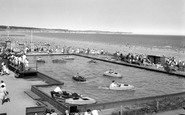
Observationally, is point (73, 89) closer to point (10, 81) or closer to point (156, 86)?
point (10, 81)

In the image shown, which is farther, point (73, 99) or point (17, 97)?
point (17, 97)

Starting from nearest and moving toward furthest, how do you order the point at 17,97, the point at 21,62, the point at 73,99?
1. the point at 73,99
2. the point at 17,97
3. the point at 21,62

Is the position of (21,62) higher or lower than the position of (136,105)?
higher

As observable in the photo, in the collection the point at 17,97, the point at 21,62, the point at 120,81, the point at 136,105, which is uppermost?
the point at 21,62

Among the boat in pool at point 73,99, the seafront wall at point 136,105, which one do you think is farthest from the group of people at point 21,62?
the boat in pool at point 73,99

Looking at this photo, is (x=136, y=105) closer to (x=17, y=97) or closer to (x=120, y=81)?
(x=17, y=97)

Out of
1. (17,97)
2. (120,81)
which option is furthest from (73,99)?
(120,81)

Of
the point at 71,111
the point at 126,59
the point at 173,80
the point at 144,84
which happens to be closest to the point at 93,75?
the point at 144,84

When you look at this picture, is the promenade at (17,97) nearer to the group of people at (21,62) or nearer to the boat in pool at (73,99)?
the group of people at (21,62)

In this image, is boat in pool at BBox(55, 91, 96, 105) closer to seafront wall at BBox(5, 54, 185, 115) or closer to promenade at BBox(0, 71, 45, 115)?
seafront wall at BBox(5, 54, 185, 115)
